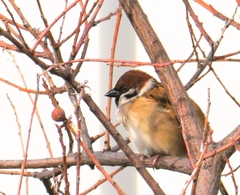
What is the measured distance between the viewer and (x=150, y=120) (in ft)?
8.25

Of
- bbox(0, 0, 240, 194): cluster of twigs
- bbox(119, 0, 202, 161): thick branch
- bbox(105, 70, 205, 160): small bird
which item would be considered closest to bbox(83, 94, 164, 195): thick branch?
bbox(0, 0, 240, 194): cluster of twigs

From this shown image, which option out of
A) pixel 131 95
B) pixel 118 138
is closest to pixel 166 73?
pixel 118 138

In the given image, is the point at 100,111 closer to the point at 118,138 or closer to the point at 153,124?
the point at 118,138

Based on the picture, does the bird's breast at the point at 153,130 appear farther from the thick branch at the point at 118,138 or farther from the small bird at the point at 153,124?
the thick branch at the point at 118,138

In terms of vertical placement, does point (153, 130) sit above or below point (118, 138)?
above

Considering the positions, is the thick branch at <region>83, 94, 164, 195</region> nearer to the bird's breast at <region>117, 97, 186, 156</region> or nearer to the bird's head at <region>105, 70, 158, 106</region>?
the bird's breast at <region>117, 97, 186, 156</region>

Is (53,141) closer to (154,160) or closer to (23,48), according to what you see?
(154,160)

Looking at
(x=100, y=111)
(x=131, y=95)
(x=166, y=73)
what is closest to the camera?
(x=100, y=111)

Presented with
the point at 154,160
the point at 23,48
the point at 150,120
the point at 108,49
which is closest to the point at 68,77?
the point at 23,48

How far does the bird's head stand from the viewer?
2627 mm

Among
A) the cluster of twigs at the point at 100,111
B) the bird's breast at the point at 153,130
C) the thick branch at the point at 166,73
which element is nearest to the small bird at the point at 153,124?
the bird's breast at the point at 153,130

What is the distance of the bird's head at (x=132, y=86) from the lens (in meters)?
2.63

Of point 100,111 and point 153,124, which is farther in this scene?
point 153,124

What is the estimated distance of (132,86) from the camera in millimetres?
2641
